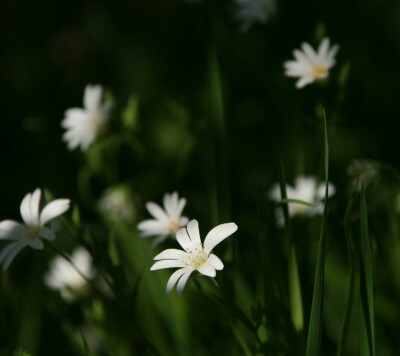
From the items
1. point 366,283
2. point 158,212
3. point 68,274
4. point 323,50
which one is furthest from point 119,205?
point 366,283

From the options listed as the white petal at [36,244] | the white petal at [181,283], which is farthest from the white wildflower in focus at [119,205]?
the white petal at [181,283]

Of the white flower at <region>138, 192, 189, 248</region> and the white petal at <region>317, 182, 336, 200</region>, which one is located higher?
the white petal at <region>317, 182, 336, 200</region>

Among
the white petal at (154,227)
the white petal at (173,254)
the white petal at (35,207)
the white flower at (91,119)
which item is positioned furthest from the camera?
the white flower at (91,119)

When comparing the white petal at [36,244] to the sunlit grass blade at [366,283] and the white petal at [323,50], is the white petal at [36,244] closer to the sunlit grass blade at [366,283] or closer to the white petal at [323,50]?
the sunlit grass blade at [366,283]

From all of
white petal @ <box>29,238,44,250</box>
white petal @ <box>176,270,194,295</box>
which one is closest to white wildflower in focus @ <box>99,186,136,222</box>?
white petal @ <box>29,238,44,250</box>

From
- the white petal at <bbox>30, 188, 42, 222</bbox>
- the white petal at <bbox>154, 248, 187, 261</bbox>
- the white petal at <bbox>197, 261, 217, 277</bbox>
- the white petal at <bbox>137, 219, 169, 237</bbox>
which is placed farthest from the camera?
the white petal at <bbox>137, 219, 169, 237</bbox>

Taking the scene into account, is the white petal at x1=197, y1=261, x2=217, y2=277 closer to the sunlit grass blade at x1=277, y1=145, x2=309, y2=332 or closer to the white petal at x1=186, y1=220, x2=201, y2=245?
the white petal at x1=186, y1=220, x2=201, y2=245

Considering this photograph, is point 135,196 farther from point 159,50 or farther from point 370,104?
point 159,50
